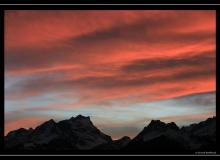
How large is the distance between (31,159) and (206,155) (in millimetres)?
5233

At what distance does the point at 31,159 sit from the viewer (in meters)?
13.3
